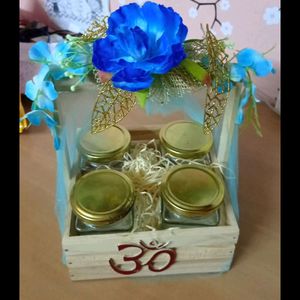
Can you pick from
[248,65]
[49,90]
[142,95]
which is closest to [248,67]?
[248,65]

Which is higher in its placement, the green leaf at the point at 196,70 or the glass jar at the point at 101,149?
the green leaf at the point at 196,70

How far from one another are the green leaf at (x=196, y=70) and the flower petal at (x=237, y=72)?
0.04 meters

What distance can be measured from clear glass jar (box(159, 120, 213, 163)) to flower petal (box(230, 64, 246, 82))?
0.15m

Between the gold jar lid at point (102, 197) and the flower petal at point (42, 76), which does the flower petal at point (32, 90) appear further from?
the gold jar lid at point (102, 197)

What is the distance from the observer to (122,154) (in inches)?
24.9

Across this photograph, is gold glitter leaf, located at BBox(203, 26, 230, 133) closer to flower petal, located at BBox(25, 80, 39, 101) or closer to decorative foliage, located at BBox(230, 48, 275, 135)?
decorative foliage, located at BBox(230, 48, 275, 135)

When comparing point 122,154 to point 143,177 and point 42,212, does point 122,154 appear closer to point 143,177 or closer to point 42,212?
point 143,177

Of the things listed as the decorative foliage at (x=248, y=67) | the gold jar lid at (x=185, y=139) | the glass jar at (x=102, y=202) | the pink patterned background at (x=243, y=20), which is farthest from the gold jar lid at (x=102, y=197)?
the pink patterned background at (x=243, y=20)

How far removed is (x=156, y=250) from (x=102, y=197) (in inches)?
4.0

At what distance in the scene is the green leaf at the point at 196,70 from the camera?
470 mm

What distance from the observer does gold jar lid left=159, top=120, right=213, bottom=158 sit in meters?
0.63

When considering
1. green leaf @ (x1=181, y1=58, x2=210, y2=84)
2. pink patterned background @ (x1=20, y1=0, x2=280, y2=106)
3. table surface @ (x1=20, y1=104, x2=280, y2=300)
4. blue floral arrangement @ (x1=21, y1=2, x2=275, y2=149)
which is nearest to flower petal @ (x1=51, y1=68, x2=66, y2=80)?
blue floral arrangement @ (x1=21, y1=2, x2=275, y2=149)

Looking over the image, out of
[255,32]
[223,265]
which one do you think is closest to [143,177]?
[223,265]

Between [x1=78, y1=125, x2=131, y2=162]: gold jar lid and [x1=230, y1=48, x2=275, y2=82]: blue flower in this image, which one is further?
[x1=78, y1=125, x2=131, y2=162]: gold jar lid
